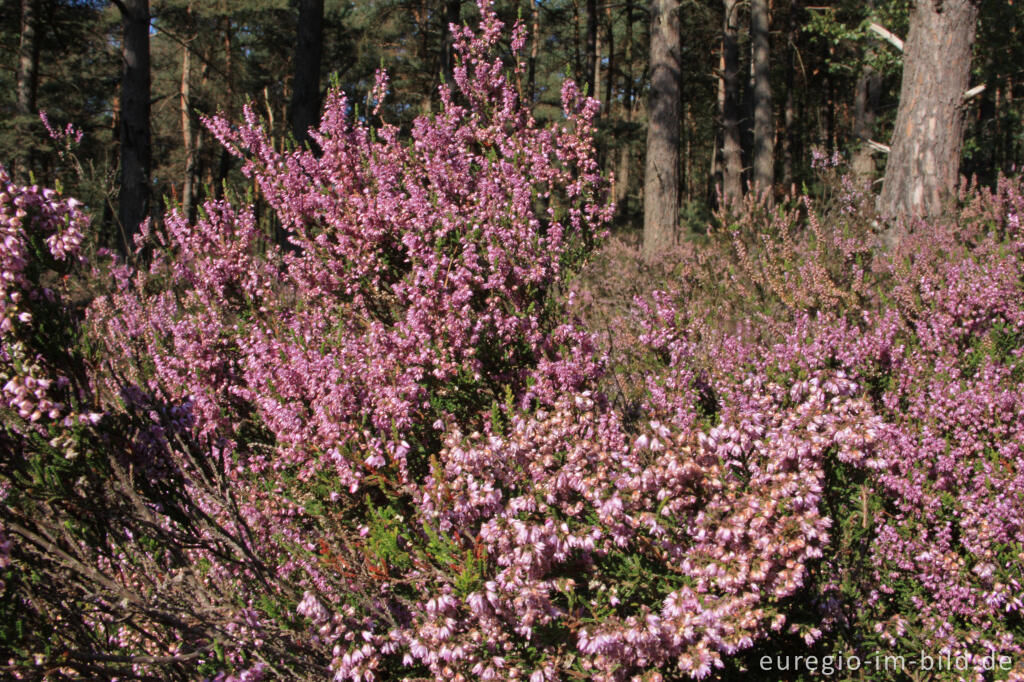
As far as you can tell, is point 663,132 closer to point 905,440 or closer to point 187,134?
point 905,440

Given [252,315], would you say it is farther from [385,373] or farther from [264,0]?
[264,0]

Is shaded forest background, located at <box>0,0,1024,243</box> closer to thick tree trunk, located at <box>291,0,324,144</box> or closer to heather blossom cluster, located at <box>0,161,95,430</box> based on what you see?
thick tree trunk, located at <box>291,0,324,144</box>

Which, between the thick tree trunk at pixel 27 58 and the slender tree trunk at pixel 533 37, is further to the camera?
the slender tree trunk at pixel 533 37

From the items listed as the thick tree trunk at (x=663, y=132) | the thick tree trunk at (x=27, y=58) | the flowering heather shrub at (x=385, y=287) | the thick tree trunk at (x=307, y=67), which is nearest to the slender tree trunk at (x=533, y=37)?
the thick tree trunk at (x=663, y=132)

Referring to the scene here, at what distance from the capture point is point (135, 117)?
982 cm

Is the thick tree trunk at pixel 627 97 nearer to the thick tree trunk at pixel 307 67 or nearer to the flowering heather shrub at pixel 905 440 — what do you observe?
the thick tree trunk at pixel 307 67

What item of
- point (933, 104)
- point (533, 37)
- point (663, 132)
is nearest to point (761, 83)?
point (663, 132)

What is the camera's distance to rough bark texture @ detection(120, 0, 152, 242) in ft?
31.8

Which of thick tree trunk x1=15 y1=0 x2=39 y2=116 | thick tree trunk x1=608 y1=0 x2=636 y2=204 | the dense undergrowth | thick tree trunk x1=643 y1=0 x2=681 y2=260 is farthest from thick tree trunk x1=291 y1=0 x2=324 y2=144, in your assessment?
thick tree trunk x1=608 y1=0 x2=636 y2=204

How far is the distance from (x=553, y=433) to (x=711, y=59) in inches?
1352

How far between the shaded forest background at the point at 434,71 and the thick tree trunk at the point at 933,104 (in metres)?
3.83

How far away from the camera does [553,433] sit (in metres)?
2.46

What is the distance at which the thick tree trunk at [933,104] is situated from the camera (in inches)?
287

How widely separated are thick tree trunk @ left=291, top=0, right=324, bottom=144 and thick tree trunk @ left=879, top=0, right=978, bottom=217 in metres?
7.28
